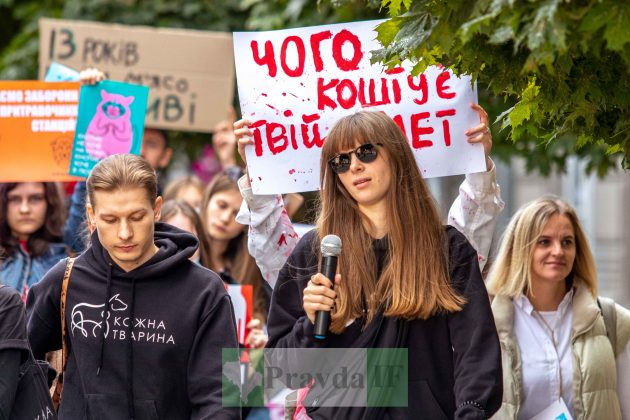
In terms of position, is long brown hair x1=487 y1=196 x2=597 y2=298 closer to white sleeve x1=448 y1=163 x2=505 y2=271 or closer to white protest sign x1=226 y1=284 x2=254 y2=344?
white sleeve x1=448 y1=163 x2=505 y2=271

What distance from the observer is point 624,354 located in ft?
20.4

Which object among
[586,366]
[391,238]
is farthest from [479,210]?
[586,366]

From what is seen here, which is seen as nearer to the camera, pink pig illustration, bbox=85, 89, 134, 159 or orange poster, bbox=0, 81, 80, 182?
pink pig illustration, bbox=85, 89, 134, 159

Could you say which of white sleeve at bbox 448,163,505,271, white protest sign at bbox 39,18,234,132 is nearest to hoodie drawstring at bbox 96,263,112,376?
white sleeve at bbox 448,163,505,271

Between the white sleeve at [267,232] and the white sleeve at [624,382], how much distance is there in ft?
5.60

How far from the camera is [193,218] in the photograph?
762 cm

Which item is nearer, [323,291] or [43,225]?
[323,291]

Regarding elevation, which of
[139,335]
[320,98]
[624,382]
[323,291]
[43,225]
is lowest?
[624,382]

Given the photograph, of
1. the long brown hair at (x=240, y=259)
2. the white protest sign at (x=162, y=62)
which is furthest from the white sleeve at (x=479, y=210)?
the white protest sign at (x=162, y=62)

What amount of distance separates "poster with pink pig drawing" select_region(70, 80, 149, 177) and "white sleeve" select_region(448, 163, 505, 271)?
2.64m

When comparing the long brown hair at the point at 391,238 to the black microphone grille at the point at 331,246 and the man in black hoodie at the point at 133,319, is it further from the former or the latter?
the man in black hoodie at the point at 133,319

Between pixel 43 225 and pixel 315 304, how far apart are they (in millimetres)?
3190

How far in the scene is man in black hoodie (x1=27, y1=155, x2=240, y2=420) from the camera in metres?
5.04

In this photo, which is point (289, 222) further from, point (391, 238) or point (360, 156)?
point (391, 238)
